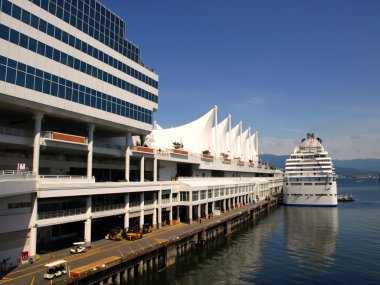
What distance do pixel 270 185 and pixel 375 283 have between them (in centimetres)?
9678

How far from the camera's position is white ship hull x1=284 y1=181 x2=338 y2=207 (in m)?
106

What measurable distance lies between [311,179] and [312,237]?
60.5 m

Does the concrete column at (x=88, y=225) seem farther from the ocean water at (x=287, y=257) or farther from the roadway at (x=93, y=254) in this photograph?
the ocean water at (x=287, y=257)

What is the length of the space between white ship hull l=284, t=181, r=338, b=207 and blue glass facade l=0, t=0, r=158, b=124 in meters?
73.1

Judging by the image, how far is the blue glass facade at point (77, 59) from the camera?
31672 millimetres

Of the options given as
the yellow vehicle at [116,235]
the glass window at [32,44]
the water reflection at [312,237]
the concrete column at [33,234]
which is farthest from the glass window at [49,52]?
the water reflection at [312,237]

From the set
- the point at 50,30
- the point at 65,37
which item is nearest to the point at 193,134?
the point at 65,37

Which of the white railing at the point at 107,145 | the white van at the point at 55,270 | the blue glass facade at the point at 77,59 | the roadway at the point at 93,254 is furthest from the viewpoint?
the white railing at the point at 107,145

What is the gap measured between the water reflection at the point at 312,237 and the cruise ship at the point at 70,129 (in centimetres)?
1842

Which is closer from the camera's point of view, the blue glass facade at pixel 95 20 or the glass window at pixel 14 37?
the glass window at pixel 14 37

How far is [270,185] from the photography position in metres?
132

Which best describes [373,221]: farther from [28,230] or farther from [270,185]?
[28,230]

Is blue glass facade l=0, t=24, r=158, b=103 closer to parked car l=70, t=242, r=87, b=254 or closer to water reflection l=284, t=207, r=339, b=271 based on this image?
parked car l=70, t=242, r=87, b=254

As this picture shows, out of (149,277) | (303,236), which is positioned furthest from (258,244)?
(149,277)
